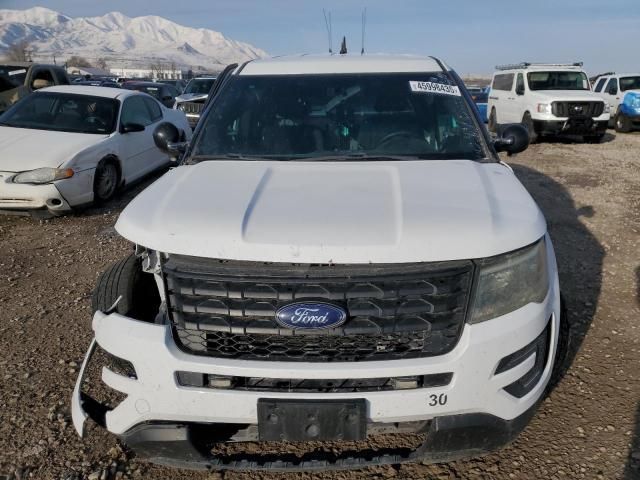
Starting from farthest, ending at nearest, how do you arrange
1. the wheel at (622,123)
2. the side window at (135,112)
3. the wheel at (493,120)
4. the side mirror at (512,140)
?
the wheel at (493,120) → the wheel at (622,123) → the side window at (135,112) → the side mirror at (512,140)

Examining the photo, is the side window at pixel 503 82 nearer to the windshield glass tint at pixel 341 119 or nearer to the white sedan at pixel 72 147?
the white sedan at pixel 72 147

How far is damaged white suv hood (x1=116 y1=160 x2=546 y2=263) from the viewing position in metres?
1.94

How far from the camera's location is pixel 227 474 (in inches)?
98.3

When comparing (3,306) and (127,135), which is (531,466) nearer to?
(3,306)

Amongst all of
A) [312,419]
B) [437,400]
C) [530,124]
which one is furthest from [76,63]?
[437,400]

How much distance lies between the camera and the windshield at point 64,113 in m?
7.11

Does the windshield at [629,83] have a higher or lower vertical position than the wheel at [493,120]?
higher

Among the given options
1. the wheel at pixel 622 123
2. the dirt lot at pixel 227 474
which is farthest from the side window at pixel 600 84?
the dirt lot at pixel 227 474

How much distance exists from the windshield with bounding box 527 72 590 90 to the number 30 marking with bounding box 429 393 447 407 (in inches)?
601

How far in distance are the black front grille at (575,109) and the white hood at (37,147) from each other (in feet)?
38.2

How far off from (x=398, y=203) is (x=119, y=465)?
180 cm

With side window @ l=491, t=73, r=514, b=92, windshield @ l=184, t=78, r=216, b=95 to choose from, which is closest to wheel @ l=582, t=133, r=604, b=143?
side window @ l=491, t=73, r=514, b=92

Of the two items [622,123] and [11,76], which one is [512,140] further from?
[622,123]

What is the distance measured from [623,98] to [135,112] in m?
15.9
